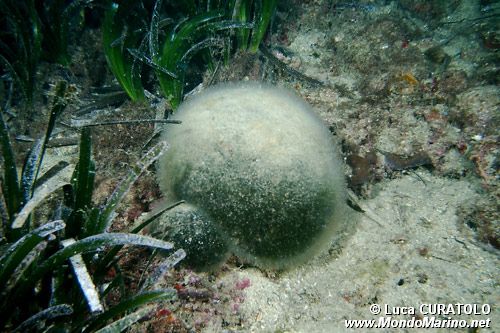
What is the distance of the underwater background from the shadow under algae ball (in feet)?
0.75

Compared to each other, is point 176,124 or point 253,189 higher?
point 176,124

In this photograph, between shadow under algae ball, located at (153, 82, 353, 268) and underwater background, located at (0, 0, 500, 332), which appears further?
shadow under algae ball, located at (153, 82, 353, 268)

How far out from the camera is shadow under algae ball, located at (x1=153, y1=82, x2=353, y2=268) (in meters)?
Result: 2.39

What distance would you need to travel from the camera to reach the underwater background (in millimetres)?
1968

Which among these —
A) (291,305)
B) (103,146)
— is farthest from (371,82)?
Result: (103,146)

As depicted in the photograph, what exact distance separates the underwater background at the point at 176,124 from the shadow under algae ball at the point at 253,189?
0.23 metres

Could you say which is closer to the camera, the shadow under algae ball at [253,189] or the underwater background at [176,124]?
the underwater background at [176,124]

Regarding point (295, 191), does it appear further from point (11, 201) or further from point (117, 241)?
point (11, 201)

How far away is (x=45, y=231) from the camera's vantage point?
5.66ft

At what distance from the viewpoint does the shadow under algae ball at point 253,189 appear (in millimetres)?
2393

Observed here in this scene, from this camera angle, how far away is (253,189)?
238cm

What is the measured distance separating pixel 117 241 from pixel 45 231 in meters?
0.42

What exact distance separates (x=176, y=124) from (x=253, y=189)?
1.15 meters

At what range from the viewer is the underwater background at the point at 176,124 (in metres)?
1.97
